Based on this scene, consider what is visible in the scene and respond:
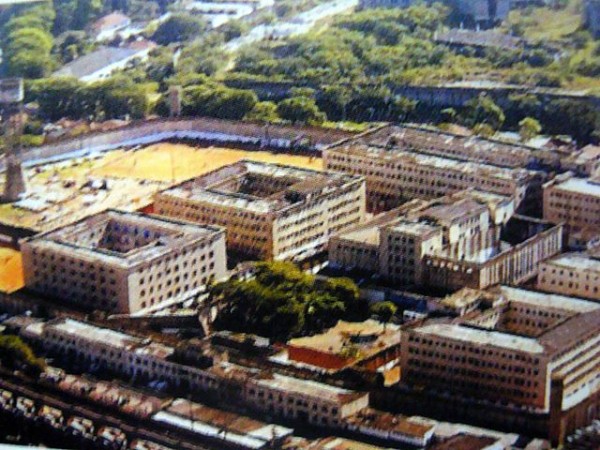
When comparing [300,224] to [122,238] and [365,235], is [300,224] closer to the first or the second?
[365,235]

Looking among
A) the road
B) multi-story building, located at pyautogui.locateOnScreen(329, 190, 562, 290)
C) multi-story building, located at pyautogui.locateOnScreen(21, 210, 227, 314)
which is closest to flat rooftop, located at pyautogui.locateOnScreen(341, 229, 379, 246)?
multi-story building, located at pyautogui.locateOnScreen(329, 190, 562, 290)

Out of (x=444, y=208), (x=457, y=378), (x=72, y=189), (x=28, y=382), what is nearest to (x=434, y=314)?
(x=457, y=378)

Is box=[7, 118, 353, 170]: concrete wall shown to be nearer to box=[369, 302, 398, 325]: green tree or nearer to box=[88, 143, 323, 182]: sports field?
box=[88, 143, 323, 182]: sports field

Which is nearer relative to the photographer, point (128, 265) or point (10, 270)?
point (128, 265)

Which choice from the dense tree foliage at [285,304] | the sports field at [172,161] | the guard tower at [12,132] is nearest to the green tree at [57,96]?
the guard tower at [12,132]

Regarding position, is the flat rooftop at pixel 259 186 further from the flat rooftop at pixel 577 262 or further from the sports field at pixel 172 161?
the flat rooftop at pixel 577 262

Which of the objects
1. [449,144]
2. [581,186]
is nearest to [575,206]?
[581,186]

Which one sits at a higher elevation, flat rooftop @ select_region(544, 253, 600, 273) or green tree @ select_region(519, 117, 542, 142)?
green tree @ select_region(519, 117, 542, 142)
